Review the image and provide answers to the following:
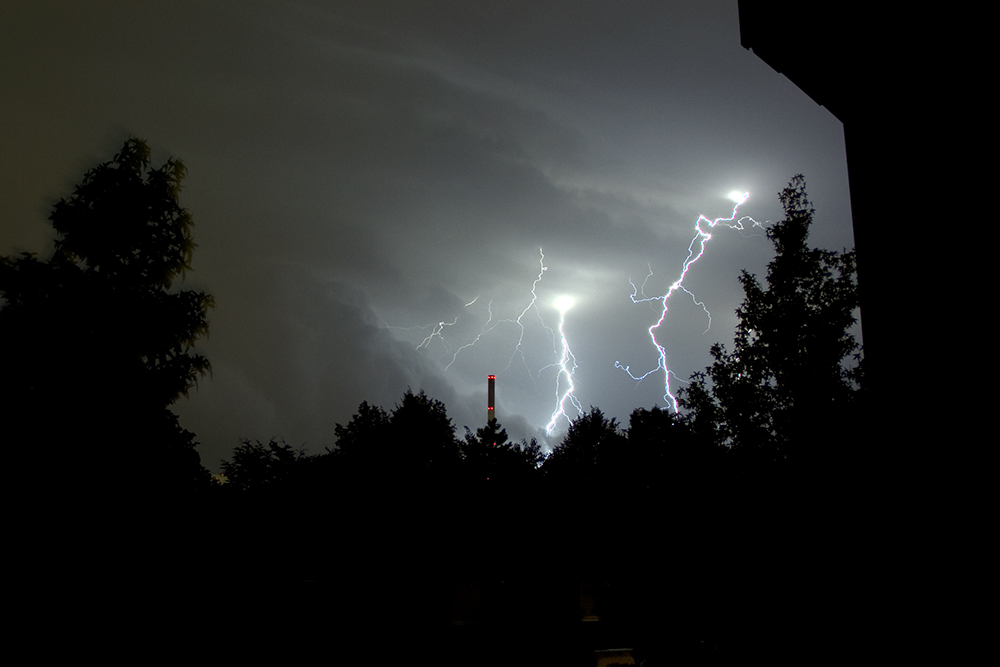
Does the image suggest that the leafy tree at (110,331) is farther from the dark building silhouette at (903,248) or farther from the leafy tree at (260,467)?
the dark building silhouette at (903,248)

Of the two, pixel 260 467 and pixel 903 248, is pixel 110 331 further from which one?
pixel 903 248

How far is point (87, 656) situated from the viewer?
8.20 meters

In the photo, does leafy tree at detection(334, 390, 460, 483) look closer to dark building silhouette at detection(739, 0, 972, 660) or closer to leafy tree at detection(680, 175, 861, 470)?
leafy tree at detection(680, 175, 861, 470)

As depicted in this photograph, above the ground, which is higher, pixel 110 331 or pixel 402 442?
pixel 110 331

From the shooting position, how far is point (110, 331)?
466 inches

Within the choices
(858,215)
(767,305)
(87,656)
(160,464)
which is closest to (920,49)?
(858,215)

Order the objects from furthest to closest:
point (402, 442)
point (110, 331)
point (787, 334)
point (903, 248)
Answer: point (402, 442)
point (787, 334)
point (110, 331)
point (903, 248)

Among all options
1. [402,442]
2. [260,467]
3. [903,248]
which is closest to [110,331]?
[260,467]

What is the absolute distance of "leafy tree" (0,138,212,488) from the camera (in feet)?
35.7

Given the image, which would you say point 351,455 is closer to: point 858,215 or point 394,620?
point 394,620

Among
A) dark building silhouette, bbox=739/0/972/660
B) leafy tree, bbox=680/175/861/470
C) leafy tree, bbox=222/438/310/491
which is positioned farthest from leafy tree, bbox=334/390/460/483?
dark building silhouette, bbox=739/0/972/660

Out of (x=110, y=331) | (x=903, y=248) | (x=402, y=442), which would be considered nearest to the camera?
(x=903, y=248)

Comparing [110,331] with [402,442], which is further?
[402,442]

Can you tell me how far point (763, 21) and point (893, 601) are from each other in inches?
274
